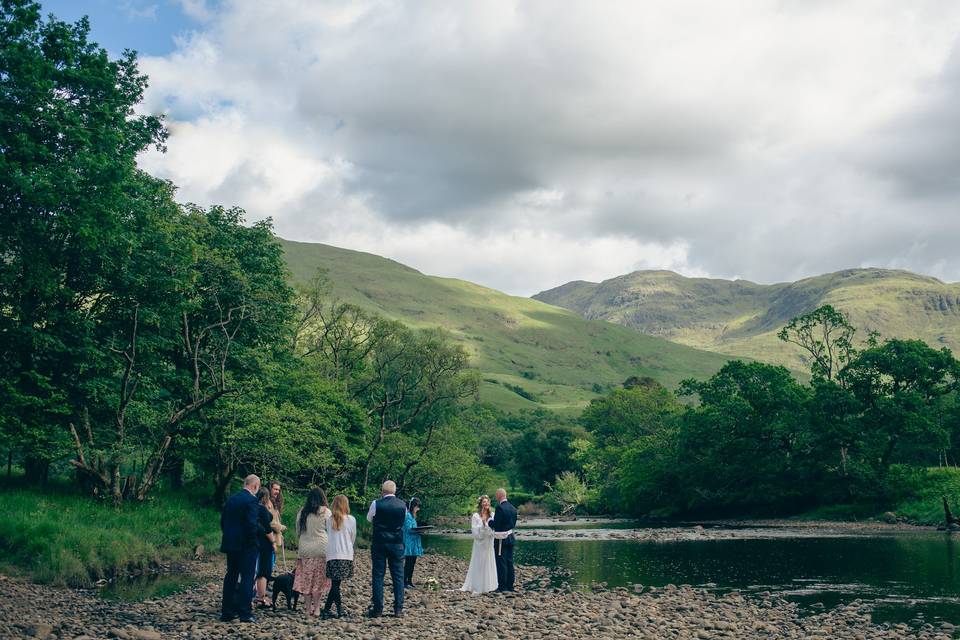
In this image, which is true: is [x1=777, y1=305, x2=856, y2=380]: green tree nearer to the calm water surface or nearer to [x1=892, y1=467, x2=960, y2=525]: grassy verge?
[x1=892, y1=467, x2=960, y2=525]: grassy verge

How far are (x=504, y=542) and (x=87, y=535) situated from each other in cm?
1564

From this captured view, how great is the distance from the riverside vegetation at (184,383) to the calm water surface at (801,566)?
12924 millimetres

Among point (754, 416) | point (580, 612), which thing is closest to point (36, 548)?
point (580, 612)

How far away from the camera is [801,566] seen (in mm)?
35094

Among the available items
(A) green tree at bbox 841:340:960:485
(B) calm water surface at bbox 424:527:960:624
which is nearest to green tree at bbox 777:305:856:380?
(A) green tree at bbox 841:340:960:485

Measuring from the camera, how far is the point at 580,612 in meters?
21.3

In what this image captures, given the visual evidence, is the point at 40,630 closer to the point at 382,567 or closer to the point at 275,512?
the point at 275,512

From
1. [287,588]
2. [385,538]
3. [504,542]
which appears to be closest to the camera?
[385,538]

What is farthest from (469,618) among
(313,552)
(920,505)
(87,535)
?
(920,505)

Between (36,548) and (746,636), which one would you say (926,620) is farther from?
(36,548)

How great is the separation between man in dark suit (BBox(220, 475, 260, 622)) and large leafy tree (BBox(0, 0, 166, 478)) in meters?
15.9

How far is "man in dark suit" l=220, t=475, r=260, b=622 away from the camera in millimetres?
18172

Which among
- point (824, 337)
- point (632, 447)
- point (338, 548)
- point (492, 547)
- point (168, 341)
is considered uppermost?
point (824, 337)

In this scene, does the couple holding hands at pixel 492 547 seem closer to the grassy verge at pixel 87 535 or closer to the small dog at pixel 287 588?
the small dog at pixel 287 588
